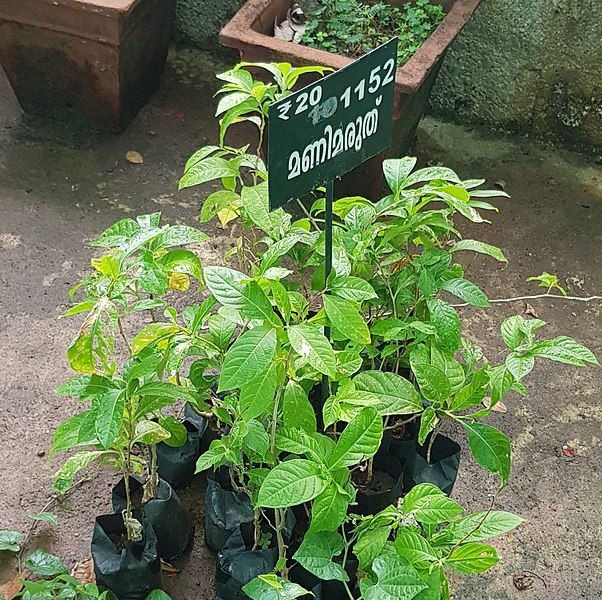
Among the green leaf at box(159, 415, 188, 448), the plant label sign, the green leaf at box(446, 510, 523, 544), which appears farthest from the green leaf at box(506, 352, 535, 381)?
the green leaf at box(159, 415, 188, 448)

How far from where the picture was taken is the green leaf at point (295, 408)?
1.51 m

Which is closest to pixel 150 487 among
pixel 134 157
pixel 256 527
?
pixel 256 527

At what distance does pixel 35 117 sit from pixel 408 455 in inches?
81.0

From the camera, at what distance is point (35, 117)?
3250 millimetres

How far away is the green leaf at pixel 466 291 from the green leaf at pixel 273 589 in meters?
0.63

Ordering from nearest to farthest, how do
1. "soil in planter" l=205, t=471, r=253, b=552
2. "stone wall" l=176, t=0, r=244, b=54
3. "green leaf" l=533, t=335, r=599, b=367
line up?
"green leaf" l=533, t=335, r=599, b=367
"soil in planter" l=205, t=471, r=253, b=552
"stone wall" l=176, t=0, r=244, b=54

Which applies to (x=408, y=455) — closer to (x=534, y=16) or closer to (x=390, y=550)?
(x=390, y=550)

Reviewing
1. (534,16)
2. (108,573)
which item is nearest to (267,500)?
(108,573)

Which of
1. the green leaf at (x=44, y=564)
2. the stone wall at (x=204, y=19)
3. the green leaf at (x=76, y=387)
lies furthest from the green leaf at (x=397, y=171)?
the stone wall at (x=204, y=19)

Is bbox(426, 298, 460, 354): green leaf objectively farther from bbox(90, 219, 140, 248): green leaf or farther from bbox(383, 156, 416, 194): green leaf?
bbox(90, 219, 140, 248): green leaf

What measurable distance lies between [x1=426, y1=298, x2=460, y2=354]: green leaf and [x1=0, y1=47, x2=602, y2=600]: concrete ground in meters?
0.73

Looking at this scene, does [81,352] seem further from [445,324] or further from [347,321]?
[445,324]

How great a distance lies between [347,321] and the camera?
141 centimetres

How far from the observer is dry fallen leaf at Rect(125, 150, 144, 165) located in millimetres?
3129
